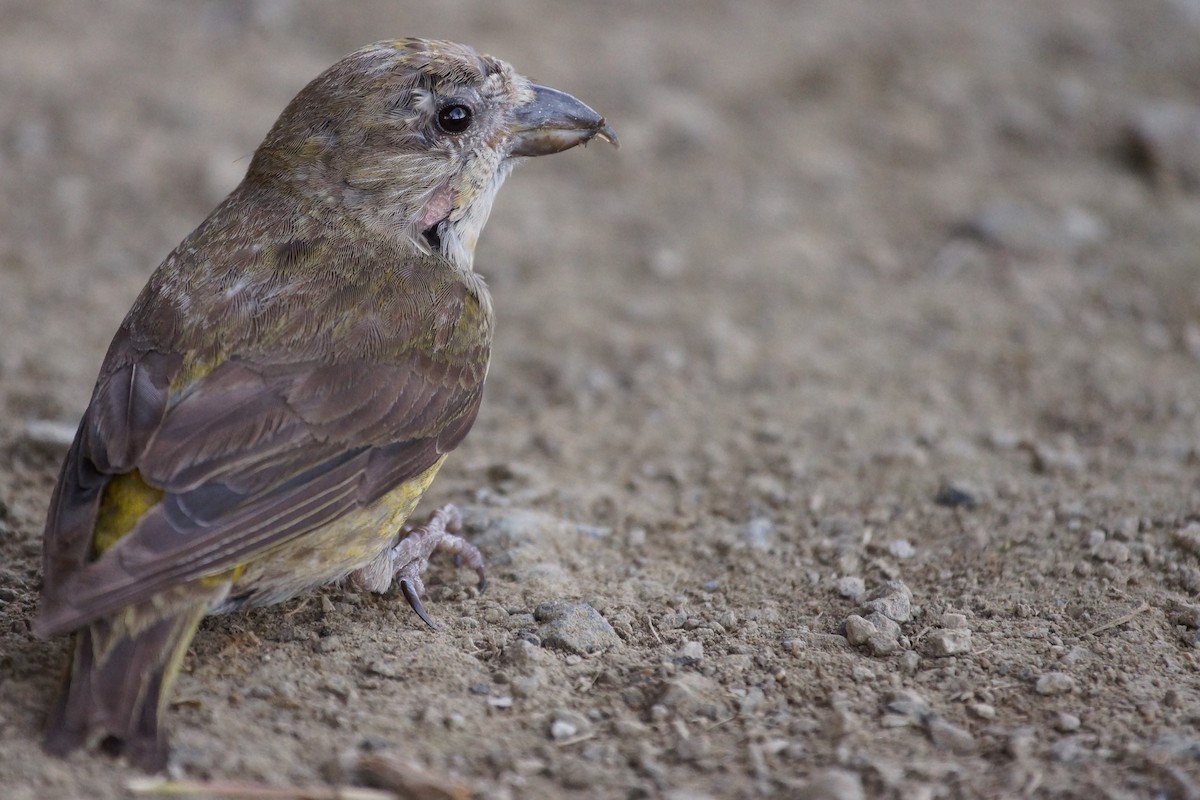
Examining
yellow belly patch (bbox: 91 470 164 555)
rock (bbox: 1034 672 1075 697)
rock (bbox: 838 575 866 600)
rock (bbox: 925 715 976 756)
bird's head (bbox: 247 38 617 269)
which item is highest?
bird's head (bbox: 247 38 617 269)

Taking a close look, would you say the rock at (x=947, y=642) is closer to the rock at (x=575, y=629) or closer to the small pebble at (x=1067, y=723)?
the small pebble at (x=1067, y=723)

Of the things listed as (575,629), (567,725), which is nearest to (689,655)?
(575,629)

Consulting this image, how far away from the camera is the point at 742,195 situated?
25.5ft

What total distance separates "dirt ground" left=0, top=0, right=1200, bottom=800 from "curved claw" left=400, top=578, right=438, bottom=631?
0.17ft

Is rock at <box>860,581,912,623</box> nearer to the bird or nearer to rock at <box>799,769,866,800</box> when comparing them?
rock at <box>799,769,866,800</box>

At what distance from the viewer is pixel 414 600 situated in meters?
4.21

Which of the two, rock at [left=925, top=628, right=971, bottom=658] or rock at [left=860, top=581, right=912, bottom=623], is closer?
rock at [left=925, top=628, right=971, bottom=658]

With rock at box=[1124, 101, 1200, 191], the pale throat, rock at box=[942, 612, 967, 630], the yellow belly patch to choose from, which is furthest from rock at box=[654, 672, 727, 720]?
rock at box=[1124, 101, 1200, 191]

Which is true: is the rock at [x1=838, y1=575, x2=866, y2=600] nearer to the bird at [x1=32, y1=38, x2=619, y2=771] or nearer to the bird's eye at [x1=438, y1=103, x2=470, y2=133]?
the bird at [x1=32, y1=38, x2=619, y2=771]

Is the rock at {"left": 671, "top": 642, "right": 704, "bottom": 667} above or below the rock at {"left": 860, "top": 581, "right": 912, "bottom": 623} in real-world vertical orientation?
below

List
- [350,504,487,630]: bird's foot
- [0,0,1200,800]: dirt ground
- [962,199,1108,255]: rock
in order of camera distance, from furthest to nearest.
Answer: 1. [962,199,1108,255]: rock
2. [350,504,487,630]: bird's foot
3. [0,0,1200,800]: dirt ground

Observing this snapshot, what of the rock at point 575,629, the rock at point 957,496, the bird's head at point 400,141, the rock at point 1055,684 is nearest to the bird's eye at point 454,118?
the bird's head at point 400,141

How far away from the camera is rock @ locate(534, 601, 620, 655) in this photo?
398 centimetres

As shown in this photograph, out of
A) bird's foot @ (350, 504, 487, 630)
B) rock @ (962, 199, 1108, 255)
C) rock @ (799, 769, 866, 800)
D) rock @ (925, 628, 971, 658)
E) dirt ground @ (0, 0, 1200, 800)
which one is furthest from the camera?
rock @ (962, 199, 1108, 255)
